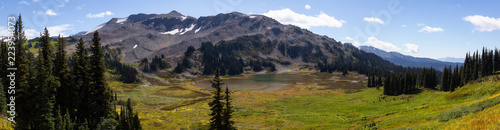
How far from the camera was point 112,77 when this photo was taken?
192625 mm

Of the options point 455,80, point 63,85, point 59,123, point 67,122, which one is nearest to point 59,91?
point 63,85

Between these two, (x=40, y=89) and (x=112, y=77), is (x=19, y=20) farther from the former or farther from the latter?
(x=112, y=77)

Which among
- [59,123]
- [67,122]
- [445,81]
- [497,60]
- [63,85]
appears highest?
[497,60]

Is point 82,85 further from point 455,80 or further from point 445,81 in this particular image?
point 445,81

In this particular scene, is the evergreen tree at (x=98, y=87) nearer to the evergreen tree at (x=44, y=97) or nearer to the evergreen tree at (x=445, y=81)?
the evergreen tree at (x=44, y=97)

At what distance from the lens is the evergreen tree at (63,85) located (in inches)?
1594

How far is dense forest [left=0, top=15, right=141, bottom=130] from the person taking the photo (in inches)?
1449

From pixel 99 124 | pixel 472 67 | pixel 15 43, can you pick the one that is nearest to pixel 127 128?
pixel 99 124

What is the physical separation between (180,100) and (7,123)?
3199 inches

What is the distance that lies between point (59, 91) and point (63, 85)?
139cm

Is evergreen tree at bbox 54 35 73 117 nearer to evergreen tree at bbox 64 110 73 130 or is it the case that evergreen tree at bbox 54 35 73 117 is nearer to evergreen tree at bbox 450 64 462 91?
evergreen tree at bbox 64 110 73 130

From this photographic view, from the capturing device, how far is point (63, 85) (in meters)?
40.8

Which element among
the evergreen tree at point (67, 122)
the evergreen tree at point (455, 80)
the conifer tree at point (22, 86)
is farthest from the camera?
the evergreen tree at point (455, 80)

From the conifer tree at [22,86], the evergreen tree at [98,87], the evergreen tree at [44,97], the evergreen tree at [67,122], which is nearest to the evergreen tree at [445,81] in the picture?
the evergreen tree at [98,87]
